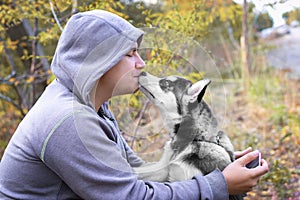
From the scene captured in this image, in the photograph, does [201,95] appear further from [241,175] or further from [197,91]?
[241,175]

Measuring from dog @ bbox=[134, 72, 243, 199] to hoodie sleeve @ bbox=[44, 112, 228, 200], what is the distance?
6.7 inches

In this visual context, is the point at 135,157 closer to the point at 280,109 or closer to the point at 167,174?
the point at 167,174

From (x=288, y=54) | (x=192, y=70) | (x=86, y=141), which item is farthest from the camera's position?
(x=288, y=54)

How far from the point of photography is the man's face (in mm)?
1574

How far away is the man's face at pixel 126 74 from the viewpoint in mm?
1574

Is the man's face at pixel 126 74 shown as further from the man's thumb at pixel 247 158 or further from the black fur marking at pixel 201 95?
the man's thumb at pixel 247 158

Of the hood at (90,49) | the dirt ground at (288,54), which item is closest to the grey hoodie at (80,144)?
the hood at (90,49)

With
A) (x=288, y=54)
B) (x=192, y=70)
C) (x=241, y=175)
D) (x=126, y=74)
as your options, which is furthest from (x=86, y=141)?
(x=288, y=54)

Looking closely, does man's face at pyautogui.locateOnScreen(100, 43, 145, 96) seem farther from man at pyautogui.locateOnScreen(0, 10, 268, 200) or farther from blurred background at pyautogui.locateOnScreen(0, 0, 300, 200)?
blurred background at pyautogui.locateOnScreen(0, 0, 300, 200)

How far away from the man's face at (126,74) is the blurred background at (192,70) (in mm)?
179

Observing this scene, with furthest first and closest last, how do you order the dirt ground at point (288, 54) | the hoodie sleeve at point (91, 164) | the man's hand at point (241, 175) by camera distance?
the dirt ground at point (288, 54) < the man's hand at point (241, 175) < the hoodie sleeve at point (91, 164)

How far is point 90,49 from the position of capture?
153 cm

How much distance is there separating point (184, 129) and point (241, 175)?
0.27 m

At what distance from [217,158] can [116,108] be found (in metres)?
0.66
